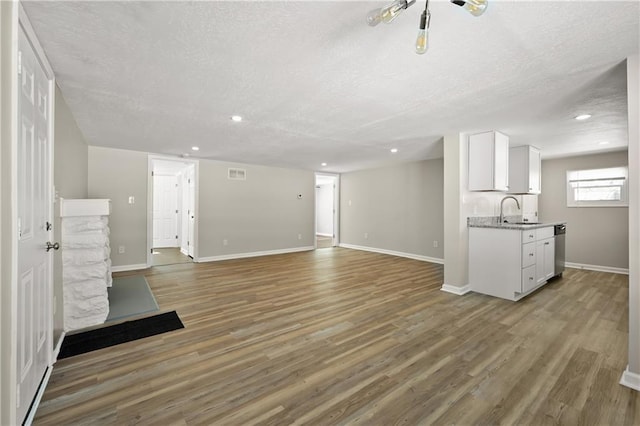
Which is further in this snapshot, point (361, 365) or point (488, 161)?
point (488, 161)

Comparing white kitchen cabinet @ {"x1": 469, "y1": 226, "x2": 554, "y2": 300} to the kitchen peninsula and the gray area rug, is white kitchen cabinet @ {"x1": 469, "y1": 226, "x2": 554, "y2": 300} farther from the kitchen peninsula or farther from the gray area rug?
the gray area rug

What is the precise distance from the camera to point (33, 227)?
1.61 m

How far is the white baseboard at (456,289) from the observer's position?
375cm

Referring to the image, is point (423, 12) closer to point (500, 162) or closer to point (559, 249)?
point (500, 162)

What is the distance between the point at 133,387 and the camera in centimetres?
178

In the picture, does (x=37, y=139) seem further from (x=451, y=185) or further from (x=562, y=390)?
(x=451, y=185)

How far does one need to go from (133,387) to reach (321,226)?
979cm

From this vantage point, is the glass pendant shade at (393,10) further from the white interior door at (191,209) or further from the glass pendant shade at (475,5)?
the white interior door at (191,209)

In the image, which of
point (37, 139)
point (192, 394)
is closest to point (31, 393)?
point (192, 394)

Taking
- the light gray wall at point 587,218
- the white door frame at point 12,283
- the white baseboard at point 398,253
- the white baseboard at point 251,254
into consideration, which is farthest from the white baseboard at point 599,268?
the white door frame at point 12,283

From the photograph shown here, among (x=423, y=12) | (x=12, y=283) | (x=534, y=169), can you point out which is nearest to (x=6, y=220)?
(x=12, y=283)

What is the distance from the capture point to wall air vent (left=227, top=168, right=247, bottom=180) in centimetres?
628

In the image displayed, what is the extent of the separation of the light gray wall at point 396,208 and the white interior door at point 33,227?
6041 mm

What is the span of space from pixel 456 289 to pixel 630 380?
1944mm
